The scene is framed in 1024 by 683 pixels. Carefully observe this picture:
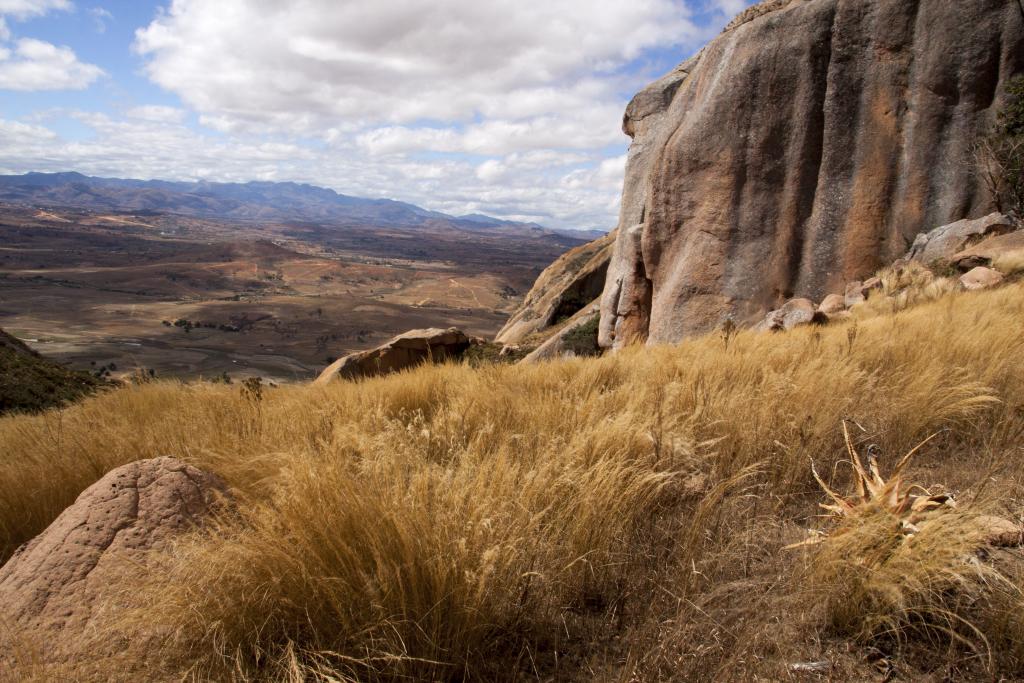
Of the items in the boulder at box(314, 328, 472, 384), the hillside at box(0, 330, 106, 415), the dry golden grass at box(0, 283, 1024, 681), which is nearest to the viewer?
the dry golden grass at box(0, 283, 1024, 681)

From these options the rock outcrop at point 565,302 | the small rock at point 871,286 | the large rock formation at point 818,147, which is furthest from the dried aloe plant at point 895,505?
the rock outcrop at point 565,302

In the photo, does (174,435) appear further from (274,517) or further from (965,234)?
(965,234)

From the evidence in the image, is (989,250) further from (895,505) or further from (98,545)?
(98,545)

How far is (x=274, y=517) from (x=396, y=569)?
0.52m

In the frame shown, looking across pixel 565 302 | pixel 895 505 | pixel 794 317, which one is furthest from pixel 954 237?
pixel 565 302

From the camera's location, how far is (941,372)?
3.98m

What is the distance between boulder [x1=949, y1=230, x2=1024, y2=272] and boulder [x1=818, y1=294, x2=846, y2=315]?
185 centimetres

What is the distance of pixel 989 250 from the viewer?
10.1 m

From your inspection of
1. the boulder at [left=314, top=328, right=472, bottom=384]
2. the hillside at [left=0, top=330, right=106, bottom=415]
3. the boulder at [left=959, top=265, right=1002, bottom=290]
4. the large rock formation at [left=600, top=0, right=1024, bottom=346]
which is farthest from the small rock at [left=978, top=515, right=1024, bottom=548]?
the boulder at [left=314, top=328, right=472, bottom=384]

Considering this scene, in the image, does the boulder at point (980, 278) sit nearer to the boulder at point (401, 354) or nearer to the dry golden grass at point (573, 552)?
the dry golden grass at point (573, 552)

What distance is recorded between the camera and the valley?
2616 inches

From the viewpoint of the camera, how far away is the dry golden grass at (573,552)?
170 cm

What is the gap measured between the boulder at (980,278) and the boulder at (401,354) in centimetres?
1024

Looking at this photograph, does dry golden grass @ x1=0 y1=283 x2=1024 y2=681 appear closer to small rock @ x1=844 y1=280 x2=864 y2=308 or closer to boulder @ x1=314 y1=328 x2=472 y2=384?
small rock @ x1=844 y1=280 x2=864 y2=308
